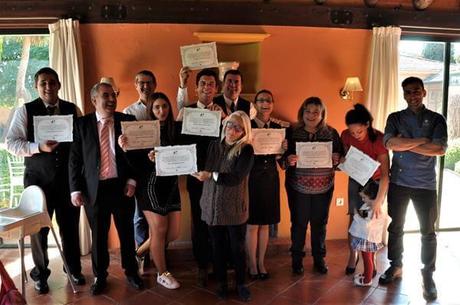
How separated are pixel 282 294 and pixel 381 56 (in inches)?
97.3

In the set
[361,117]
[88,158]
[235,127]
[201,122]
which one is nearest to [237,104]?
[201,122]

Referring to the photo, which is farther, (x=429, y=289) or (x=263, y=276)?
(x=263, y=276)

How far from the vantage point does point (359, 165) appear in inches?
118

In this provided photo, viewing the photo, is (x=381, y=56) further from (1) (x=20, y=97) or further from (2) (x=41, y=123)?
(1) (x=20, y=97)

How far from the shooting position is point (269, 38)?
384 cm

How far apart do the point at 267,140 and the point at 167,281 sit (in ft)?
4.44

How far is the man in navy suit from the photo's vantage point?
2.82m

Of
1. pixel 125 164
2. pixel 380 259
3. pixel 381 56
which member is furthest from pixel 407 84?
pixel 125 164

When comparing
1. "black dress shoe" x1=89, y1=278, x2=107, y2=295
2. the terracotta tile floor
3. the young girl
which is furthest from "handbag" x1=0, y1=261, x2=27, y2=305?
the young girl

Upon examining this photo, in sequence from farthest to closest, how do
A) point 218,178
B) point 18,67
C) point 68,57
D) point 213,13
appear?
point 18,67
point 213,13
point 68,57
point 218,178

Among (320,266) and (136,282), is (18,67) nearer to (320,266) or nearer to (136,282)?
(136,282)

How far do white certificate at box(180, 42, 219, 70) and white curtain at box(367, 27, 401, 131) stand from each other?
1726 mm

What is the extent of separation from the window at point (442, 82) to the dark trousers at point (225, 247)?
7.90 feet

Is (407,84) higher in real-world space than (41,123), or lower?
higher
